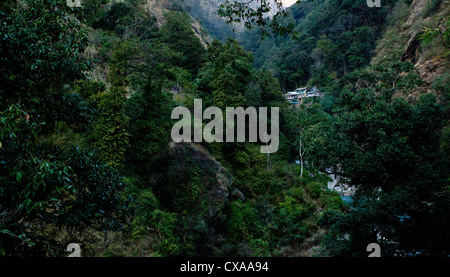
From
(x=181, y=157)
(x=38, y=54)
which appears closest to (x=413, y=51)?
(x=181, y=157)

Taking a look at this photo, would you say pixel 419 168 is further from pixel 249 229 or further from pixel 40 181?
pixel 40 181

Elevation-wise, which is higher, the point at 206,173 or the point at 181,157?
the point at 181,157

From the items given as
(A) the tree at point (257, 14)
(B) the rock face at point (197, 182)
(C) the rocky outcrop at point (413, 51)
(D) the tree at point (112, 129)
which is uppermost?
(C) the rocky outcrop at point (413, 51)

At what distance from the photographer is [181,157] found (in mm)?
10281

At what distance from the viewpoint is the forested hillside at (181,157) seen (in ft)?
8.63

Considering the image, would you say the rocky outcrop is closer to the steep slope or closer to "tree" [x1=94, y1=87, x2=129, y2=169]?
the steep slope

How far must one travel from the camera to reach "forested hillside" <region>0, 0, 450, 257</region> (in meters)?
2.63

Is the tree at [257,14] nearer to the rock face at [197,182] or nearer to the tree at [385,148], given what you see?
the tree at [385,148]

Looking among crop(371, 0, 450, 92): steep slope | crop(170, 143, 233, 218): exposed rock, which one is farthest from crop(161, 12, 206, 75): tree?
crop(371, 0, 450, 92): steep slope

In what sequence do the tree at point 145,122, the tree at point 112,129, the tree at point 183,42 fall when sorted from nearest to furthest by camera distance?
the tree at point 112,129, the tree at point 145,122, the tree at point 183,42

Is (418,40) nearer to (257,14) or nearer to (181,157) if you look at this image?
(181,157)

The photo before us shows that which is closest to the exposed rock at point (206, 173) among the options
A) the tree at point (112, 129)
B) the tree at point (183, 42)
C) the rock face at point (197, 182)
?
the rock face at point (197, 182)

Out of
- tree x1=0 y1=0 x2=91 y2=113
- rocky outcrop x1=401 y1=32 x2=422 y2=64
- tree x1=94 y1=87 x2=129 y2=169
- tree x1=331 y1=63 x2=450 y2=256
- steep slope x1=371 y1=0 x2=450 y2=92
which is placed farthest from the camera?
rocky outcrop x1=401 y1=32 x2=422 y2=64

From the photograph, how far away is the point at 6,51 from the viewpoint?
252 cm
